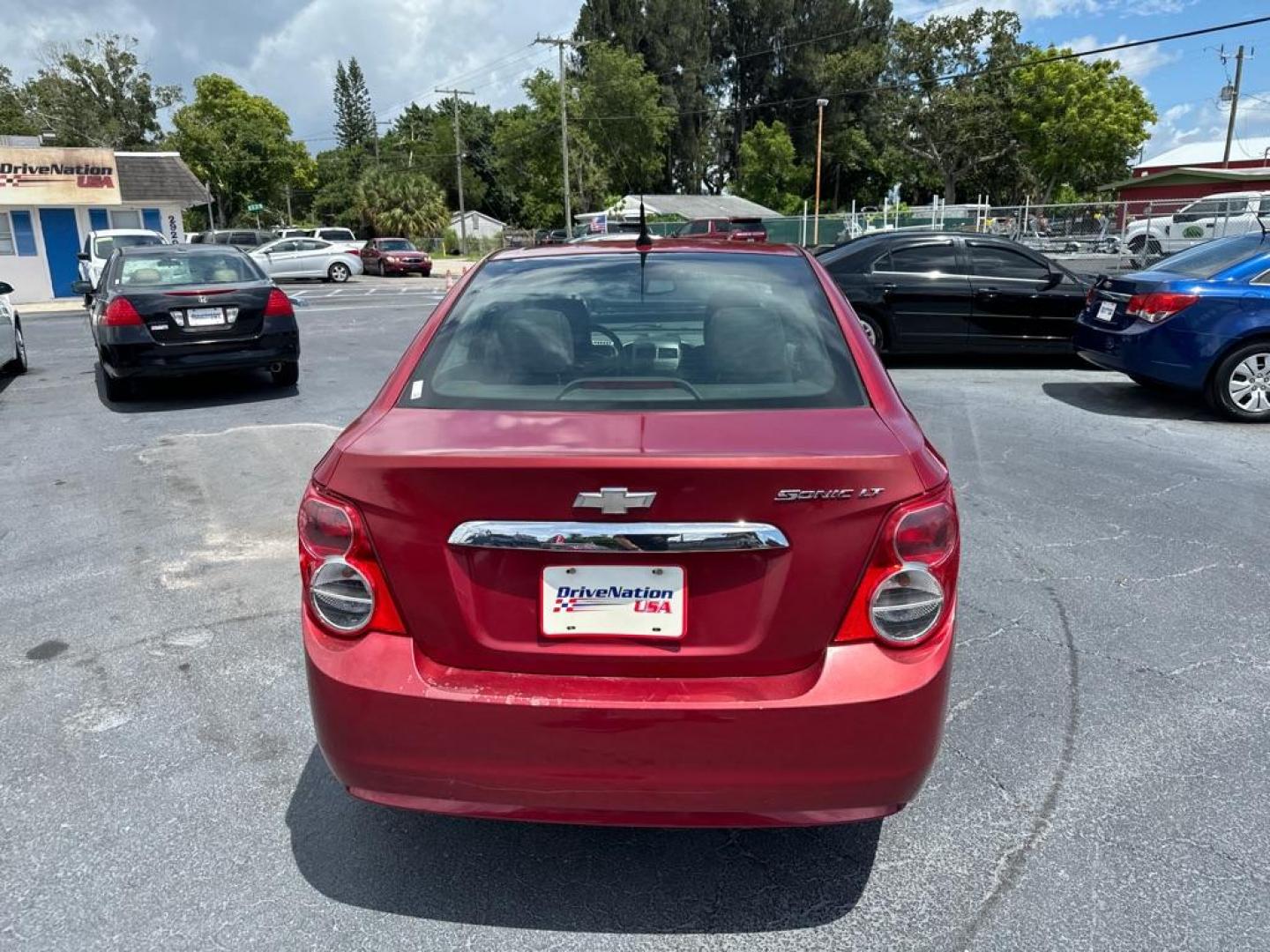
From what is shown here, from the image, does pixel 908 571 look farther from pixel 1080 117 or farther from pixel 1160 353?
pixel 1080 117

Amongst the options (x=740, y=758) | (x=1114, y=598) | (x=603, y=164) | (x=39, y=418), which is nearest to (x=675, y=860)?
(x=740, y=758)

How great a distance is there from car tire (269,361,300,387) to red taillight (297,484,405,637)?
798 centimetres

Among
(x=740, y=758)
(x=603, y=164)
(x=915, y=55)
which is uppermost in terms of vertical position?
(x=915, y=55)

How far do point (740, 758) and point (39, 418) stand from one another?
342 inches

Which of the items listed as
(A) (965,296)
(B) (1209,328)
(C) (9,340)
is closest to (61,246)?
(C) (9,340)

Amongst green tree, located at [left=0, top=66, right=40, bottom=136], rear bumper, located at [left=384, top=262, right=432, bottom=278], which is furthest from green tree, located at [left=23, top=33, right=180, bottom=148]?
rear bumper, located at [left=384, top=262, right=432, bottom=278]

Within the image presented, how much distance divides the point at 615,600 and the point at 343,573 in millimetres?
655

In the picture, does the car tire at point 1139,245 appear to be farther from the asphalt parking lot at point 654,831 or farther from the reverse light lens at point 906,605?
the reverse light lens at point 906,605

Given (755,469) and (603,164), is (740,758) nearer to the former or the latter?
(755,469)

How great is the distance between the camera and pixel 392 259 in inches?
1407

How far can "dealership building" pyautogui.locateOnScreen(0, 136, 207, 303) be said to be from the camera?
25719mm

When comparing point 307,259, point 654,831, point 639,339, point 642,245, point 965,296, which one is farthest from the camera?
point 307,259

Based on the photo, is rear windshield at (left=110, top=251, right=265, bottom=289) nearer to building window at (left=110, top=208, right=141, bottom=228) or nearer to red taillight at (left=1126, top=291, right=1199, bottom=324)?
red taillight at (left=1126, top=291, right=1199, bottom=324)

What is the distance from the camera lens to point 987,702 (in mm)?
3412
